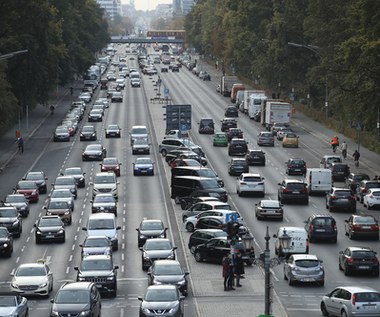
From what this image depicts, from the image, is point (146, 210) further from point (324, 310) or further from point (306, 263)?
point (324, 310)

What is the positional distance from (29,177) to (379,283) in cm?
3324

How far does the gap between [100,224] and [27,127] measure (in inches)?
2247

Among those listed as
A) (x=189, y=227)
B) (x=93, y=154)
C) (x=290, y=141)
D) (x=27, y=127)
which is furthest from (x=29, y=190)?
(x=27, y=127)

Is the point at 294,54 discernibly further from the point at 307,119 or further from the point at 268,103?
the point at 268,103

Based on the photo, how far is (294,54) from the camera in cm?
14100

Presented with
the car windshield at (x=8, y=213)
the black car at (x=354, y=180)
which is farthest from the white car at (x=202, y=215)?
the black car at (x=354, y=180)

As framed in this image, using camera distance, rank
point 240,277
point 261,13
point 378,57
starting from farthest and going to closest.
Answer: point 261,13
point 378,57
point 240,277

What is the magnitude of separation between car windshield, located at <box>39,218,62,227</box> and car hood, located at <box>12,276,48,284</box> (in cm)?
1321

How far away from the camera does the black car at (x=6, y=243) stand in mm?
54125

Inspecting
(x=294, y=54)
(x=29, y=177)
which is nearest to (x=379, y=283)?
(x=29, y=177)

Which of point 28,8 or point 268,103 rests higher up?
point 28,8

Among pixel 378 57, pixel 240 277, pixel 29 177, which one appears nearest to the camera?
pixel 240 277

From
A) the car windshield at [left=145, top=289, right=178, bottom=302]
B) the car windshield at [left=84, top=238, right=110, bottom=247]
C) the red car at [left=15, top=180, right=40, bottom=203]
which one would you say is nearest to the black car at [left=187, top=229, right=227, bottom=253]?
the car windshield at [left=84, top=238, right=110, bottom=247]

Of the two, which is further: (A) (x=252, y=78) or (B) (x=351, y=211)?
(A) (x=252, y=78)
